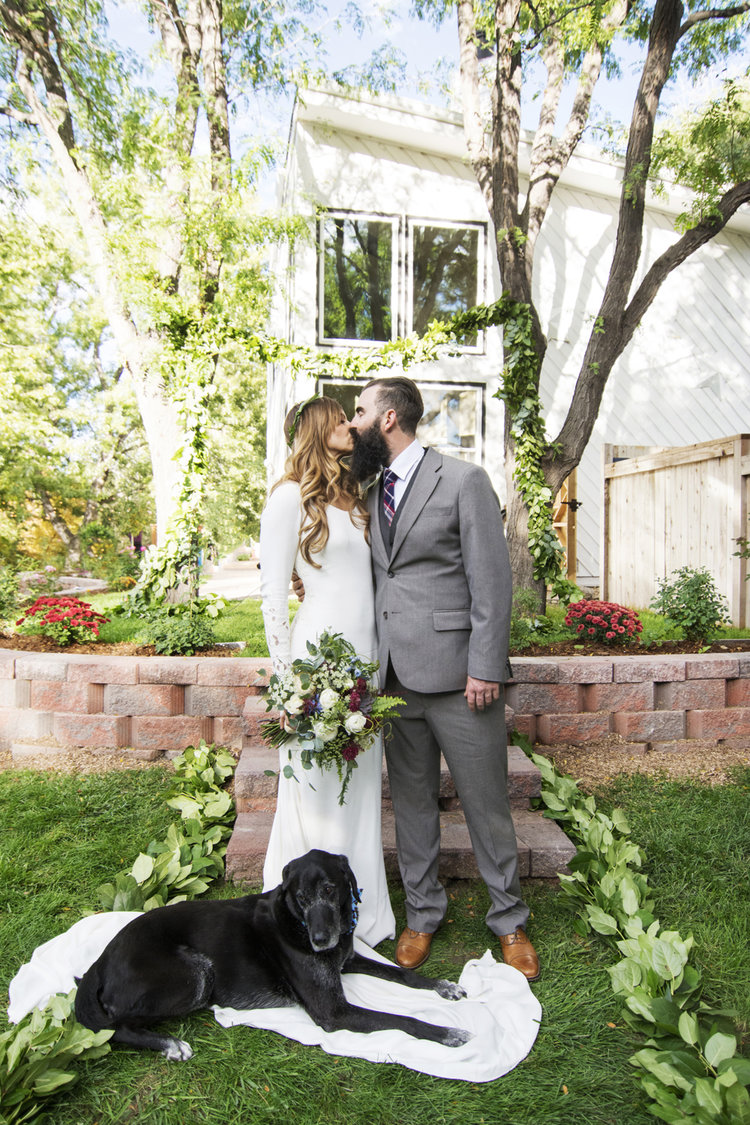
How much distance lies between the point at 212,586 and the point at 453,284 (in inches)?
251

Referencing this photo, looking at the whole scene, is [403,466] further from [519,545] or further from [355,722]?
[519,545]

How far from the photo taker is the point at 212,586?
12.7 meters

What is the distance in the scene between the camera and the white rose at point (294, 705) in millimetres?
2637

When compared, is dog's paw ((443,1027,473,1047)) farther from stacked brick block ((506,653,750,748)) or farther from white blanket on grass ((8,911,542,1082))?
stacked brick block ((506,653,750,748))

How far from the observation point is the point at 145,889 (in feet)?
10.4

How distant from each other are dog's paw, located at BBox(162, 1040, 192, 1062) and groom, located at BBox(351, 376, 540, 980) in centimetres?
88

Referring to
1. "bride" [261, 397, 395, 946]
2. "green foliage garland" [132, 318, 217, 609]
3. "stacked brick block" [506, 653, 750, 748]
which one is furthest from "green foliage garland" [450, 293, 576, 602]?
"bride" [261, 397, 395, 946]

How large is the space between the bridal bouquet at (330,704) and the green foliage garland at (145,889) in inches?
38.8

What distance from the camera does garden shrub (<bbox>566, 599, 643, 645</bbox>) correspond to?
556 cm

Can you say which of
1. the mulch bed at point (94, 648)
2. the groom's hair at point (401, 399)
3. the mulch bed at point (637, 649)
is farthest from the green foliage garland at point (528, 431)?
the groom's hair at point (401, 399)

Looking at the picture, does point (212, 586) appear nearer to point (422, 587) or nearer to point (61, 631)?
point (61, 631)

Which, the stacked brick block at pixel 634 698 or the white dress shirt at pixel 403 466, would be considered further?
the stacked brick block at pixel 634 698

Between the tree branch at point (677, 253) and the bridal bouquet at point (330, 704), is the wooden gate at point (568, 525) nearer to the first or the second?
the tree branch at point (677, 253)

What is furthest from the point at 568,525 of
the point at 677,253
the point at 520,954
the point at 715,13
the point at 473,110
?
the point at 520,954
